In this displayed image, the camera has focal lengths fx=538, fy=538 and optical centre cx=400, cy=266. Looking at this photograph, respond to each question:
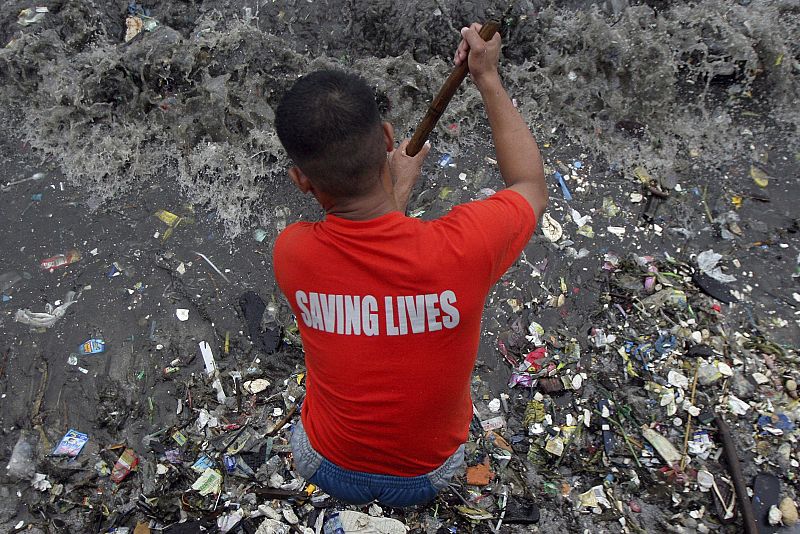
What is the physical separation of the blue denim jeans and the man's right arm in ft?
3.32

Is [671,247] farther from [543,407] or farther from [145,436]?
[145,436]

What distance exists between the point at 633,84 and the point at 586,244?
5.02 feet

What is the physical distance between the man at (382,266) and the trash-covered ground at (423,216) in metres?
0.20

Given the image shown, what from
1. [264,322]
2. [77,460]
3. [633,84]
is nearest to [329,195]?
[264,322]

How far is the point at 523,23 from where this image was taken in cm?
435

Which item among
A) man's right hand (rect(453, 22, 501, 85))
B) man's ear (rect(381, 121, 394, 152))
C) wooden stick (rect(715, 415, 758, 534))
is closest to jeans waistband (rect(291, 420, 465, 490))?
man's ear (rect(381, 121, 394, 152))

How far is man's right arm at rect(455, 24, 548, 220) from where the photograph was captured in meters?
1.75

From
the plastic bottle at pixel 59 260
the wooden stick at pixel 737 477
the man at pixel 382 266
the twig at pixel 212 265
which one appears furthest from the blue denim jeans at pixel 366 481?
the plastic bottle at pixel 59 260

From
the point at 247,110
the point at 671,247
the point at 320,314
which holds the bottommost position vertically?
the point at 671,247

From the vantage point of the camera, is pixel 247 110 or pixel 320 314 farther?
pixel 247 110

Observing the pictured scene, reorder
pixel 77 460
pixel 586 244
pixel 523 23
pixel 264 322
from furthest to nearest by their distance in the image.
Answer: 1. pixel 523 23
2. pixel 586 244
3. pixel 264 322
4. pixel 77 460

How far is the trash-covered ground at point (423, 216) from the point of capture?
2.68 metres

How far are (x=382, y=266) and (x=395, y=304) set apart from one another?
11cm

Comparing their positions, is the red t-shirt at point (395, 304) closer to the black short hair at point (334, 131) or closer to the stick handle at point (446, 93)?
the black short hair at point (334, 131)
